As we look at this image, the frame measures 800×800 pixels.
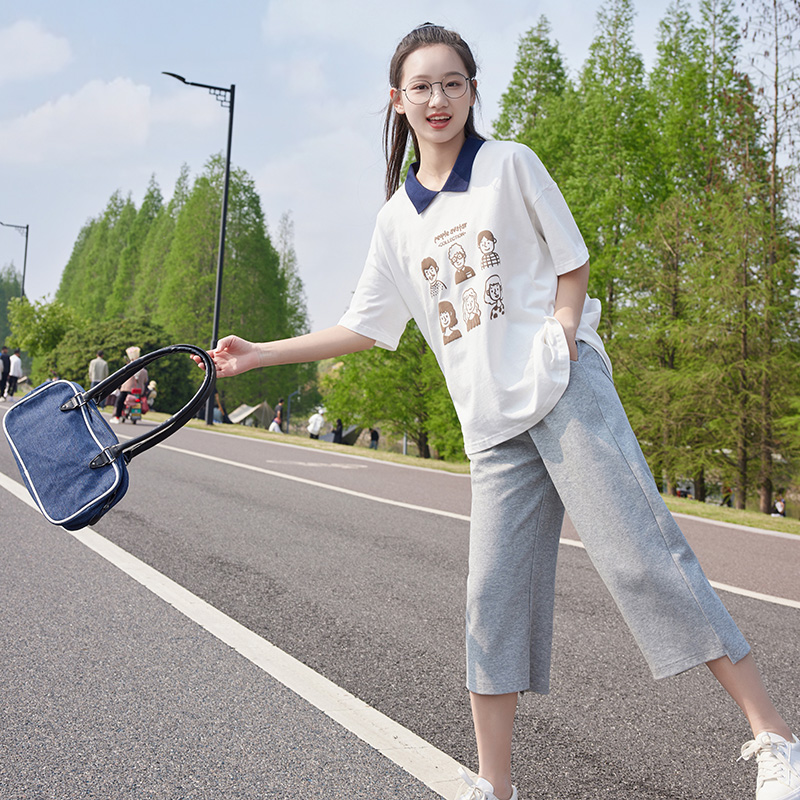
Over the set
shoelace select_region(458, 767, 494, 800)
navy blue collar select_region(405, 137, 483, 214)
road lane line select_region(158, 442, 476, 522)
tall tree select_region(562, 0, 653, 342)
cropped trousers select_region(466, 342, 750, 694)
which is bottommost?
road lane line select_region(158, 442, 476, 522)

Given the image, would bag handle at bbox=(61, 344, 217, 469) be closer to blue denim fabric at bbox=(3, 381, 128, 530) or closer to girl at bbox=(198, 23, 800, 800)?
blue denim fabric at bbox=(3, 381, 128, 530)

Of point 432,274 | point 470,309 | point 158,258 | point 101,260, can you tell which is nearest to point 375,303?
point 432,274

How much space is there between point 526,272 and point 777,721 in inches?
44.4

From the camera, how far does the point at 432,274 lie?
6.91ft

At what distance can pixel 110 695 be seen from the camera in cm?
284

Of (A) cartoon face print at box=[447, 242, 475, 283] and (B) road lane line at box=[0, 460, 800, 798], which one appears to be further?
(B) road lane line at box=[0, 460, 800, 798]

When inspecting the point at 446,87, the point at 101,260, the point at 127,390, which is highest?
the point at 101,260

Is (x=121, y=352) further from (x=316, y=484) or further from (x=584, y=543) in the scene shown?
(x=584, y=543)

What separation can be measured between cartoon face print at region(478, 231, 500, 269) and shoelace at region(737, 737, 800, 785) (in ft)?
3.93

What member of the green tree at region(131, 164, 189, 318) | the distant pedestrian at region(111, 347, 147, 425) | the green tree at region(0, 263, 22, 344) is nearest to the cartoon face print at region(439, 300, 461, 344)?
the distant pedestrian at region(111, 347, 147, 425)

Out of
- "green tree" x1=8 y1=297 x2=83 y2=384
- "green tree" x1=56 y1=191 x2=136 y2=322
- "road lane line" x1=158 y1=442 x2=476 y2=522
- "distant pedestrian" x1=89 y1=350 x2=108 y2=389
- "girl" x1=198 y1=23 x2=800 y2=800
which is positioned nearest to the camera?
"girl" x1=198 y1=23 x2=800 y2=800

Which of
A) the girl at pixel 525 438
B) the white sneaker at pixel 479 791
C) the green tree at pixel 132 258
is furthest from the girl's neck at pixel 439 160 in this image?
the green tree at pixel 132 258

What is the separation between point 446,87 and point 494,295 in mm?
578

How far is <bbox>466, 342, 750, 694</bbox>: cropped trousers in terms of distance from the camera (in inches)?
70.1
